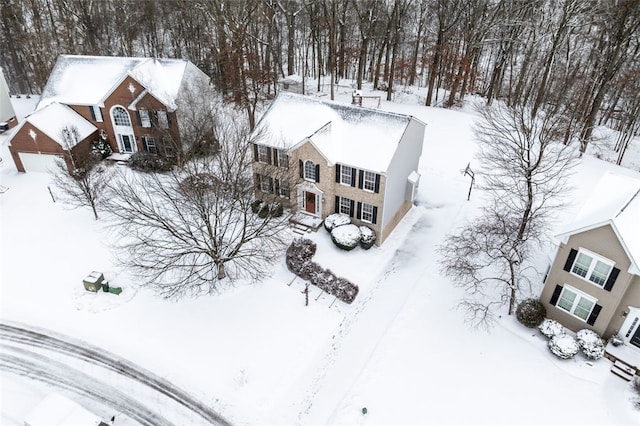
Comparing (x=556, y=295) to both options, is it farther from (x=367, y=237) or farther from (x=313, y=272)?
(x=313, y=272)

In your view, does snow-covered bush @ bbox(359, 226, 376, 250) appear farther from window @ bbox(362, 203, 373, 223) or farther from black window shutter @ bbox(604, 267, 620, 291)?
black window shutter @ bbox(604, 267, 620, 291)

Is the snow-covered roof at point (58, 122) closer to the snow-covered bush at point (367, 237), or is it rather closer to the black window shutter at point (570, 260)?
the snow-covered bush at point (367, 237)

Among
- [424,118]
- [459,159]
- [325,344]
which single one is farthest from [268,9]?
[325,344]

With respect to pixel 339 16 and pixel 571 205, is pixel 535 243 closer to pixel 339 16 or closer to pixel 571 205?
pixel 571 205

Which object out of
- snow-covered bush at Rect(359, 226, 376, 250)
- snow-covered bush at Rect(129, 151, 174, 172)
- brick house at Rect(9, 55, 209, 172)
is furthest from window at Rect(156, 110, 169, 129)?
snow-covered bush at Rect(359, 226, 376, 250)

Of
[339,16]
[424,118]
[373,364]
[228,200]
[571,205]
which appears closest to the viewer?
[373,364]

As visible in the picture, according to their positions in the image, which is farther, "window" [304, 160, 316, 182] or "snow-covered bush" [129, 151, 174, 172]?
"snow-covered bush" [129, 151, 174, 172]
